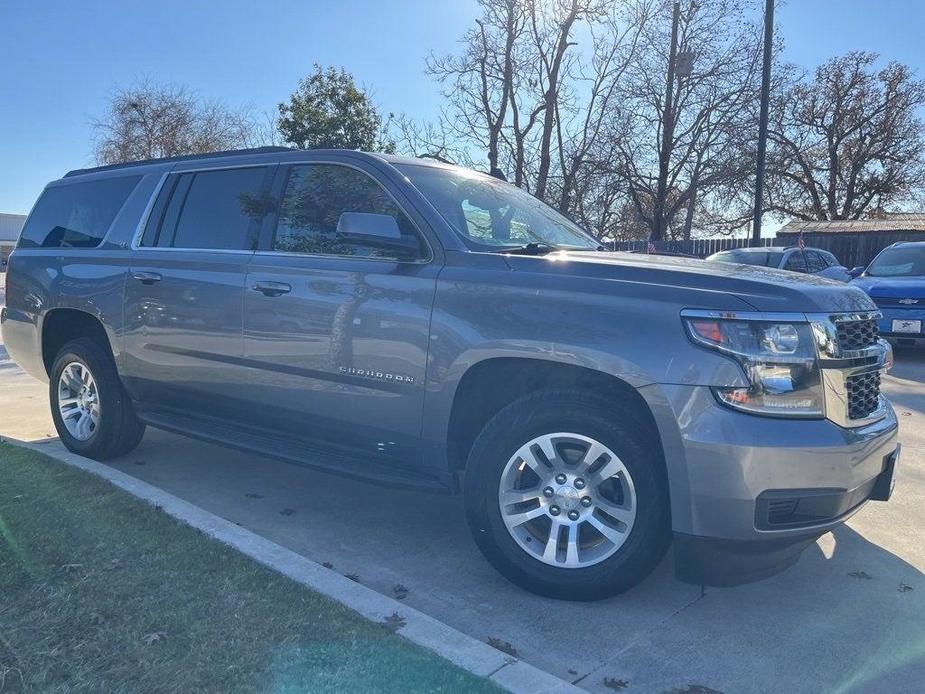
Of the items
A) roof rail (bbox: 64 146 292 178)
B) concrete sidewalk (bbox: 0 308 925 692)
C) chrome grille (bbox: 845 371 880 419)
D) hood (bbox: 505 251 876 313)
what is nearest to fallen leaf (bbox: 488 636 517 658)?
concrete sidewalk (bbox: 0 308 925 692)

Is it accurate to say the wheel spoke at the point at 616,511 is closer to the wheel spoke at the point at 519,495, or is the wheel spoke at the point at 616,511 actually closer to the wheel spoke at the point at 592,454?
the wheel spoke at the point at 592,454

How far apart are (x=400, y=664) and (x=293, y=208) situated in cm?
269

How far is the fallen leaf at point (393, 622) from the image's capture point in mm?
3006

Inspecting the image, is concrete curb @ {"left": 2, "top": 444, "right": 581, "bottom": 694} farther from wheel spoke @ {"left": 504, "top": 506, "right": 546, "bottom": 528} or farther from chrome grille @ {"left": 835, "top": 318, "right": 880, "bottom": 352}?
chrome grille @ {"left": 835, "top": 318, "right": 880, "bottom": 352}

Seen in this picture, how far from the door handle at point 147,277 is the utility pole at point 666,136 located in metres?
20.9

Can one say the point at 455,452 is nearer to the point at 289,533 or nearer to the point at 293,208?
the point at 289,533

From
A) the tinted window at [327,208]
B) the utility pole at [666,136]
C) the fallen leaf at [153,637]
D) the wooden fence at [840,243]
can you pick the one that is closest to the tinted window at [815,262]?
the wooden fence at [840,243]

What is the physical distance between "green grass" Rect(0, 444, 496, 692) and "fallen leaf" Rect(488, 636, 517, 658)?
1.17 feet

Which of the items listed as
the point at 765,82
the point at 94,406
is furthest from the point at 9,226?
the point at 94,406

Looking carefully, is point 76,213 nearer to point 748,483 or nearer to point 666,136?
point 748,483

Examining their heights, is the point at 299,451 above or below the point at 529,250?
below

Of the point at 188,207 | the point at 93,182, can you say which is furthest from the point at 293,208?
the point at 93,182

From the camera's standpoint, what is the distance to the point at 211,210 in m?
4.93

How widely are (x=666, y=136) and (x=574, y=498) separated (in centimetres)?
2317
